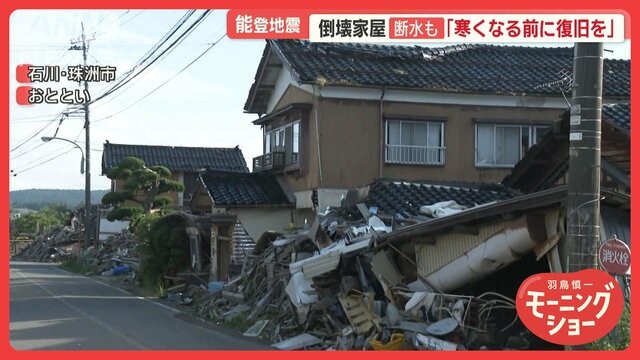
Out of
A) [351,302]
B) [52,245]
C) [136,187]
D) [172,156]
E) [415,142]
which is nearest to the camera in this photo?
[351,302]

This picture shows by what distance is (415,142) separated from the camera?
22.5 metres

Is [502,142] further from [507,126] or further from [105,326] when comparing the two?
[105,326]

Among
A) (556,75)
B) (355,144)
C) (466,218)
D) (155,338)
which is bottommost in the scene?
(155,338)

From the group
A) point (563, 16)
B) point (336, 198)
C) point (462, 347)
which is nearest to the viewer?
point (563, 16)

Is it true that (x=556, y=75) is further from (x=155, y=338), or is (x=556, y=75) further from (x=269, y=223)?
(x=155, y=338)

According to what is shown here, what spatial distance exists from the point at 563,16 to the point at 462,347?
5203 mm

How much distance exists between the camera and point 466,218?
11.5 m

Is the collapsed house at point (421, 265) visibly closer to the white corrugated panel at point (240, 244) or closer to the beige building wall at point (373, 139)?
the white corrugated panel at point (240, 244)

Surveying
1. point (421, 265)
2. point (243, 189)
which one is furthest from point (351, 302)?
point (243, 189)

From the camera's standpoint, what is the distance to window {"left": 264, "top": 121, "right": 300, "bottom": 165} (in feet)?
76.7

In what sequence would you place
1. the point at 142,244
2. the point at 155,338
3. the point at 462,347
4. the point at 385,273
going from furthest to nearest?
the point at 142,244 < the point at 155,338 < the point at 385,273 < the point at 462,347

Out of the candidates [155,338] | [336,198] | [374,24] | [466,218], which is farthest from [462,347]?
[336,198]

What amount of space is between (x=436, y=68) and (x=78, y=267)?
2541 centimetres

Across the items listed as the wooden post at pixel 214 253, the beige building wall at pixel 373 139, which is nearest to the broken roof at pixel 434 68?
the beige building wall at pixel 373 139
